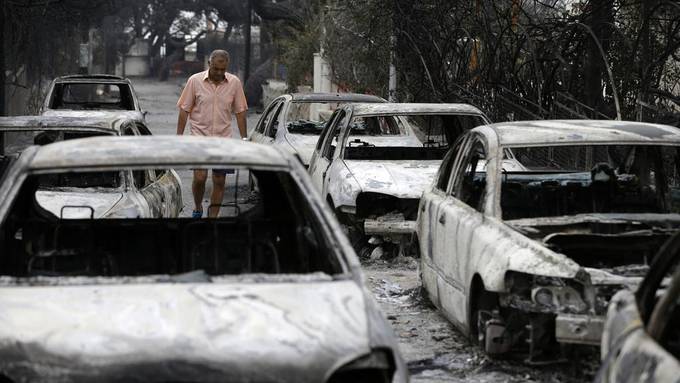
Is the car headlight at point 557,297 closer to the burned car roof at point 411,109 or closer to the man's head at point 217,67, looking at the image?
the burned car roof at point 411,109

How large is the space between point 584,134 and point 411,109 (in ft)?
13.5

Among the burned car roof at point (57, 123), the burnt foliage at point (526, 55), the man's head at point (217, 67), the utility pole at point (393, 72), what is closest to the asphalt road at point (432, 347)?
the burned car roof at point (57, 123)

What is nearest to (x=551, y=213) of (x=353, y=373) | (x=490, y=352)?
(x=490, y=352)

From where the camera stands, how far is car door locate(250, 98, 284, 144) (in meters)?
16.5

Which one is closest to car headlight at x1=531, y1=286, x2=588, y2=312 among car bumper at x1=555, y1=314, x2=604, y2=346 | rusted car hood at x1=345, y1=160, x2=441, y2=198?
car bumper at x1=555, y1=314, x2=604, y2=346

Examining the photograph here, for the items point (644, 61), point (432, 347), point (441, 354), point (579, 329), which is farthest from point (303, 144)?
point (579, 329)

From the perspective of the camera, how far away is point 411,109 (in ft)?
40.2

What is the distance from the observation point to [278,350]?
4594mm

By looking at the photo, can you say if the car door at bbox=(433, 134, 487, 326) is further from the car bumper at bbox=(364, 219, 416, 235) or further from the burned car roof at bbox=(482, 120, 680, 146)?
the car bumper at bbox=(364, 219, 416, 235)

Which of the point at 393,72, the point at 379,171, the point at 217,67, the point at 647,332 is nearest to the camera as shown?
the point at 647,332

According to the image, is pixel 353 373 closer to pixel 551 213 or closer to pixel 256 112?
pixel 551 213

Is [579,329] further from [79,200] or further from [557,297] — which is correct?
[79,200]

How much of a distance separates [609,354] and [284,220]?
7.15ft

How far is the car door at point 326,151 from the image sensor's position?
12.6 m
